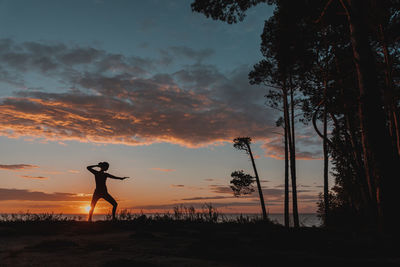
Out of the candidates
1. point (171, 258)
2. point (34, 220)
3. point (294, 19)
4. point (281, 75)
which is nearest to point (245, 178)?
point (281, 75)

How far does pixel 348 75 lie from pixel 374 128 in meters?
6.48

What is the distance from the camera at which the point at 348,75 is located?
12227mm

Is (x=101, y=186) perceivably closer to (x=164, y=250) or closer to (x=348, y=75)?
(x=164, y=250)

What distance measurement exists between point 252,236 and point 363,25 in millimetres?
6043

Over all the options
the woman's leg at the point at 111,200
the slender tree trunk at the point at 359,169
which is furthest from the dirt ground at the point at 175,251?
the slender tree trunk at the point at 359,169

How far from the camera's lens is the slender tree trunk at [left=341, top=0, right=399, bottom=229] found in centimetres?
622

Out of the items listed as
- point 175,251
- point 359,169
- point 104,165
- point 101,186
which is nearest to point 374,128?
point 175,251

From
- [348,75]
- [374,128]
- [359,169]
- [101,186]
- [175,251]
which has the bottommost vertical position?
[175,251]

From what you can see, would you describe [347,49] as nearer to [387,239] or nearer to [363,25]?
[363,25]

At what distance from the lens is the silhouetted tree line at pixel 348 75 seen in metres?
6.50

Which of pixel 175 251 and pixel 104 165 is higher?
pixel 104 165

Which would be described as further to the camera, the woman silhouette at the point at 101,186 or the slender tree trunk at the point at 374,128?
the woman silhouette at the point at 101,186

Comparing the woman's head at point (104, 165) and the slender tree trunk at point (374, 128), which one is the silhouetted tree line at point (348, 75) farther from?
the woman's head at point (104, 165)

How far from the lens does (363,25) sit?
24.2 feet
